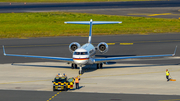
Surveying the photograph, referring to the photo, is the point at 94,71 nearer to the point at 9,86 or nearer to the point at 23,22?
the point at 9,86

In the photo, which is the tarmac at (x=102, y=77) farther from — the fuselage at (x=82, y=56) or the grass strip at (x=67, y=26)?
the grass strip at (x=67, y=26)

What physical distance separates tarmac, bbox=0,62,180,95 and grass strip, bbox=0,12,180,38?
29.4 metres

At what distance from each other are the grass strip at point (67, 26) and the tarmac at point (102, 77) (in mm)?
29360

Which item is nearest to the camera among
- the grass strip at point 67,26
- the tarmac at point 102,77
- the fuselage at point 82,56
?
the tarmac at point 102,77

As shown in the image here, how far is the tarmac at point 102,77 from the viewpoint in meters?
26.6

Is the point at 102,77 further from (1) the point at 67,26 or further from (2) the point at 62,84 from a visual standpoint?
(1) the point at 67,26

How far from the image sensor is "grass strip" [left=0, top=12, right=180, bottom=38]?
225ft

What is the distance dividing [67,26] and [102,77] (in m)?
48.3

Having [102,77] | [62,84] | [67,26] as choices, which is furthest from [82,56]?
[67,26]

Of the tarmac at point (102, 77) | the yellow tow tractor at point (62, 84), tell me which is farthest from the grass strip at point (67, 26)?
the yellow tow tractor at point (62, 84)

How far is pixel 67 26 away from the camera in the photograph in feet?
258

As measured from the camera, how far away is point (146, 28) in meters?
72.8

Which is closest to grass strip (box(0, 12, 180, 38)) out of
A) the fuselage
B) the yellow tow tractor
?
the fuselage

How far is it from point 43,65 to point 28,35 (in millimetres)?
28319
